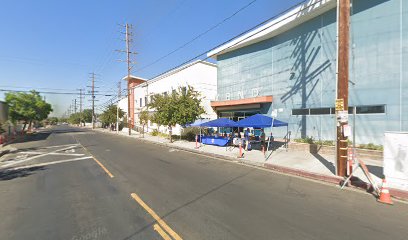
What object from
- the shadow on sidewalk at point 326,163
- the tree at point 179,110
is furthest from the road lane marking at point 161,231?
the tree at point 179,110

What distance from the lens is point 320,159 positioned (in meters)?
13.5

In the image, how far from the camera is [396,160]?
8.01 meters

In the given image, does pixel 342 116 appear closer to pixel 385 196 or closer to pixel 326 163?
pixel 385 196

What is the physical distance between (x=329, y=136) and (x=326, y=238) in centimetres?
1485

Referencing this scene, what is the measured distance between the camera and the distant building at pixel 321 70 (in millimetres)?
14438

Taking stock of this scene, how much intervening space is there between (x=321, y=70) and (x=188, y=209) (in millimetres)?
16269

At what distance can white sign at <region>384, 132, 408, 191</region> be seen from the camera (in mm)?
7809

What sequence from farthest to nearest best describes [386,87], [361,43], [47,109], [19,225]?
[47,109]
[361,43]
[386,87]
[19,225]

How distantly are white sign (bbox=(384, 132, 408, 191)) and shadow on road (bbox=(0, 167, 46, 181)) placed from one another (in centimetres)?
1390

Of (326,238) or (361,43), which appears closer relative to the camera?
(326,238)

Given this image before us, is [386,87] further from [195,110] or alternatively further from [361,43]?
[195,110]

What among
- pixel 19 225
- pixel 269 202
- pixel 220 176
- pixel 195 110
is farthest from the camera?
pixel 195 110

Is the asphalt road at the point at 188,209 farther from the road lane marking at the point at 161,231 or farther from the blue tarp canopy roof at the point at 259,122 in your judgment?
the blue tarp canopy roof at the point at 259,122

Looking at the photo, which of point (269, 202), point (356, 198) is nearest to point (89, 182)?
point (269, 202)
